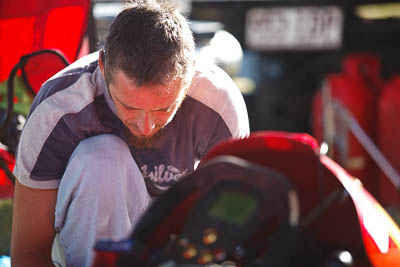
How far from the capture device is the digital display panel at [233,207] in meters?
1.21

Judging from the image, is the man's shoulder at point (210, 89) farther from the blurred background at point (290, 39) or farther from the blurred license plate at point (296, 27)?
the blurred license plate at point (296, 27)

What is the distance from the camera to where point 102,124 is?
5.91ft

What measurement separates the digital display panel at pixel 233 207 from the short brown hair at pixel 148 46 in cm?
44

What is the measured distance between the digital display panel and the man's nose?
0.44m

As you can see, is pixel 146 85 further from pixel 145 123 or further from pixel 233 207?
pixel 233 207

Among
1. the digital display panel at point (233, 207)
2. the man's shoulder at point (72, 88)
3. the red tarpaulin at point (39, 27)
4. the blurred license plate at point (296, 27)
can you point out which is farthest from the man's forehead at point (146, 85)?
the blurred license plate at point (296, 27)

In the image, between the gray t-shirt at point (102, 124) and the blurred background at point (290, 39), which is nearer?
the gray t-shirt at point (102, 124)

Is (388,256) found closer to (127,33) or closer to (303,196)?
(303,196)

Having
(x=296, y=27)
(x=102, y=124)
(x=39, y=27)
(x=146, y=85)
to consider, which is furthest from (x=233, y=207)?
(x=296, y=27)

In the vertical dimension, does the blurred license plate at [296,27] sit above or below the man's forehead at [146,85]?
below

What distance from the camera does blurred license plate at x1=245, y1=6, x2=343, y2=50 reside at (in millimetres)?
3814

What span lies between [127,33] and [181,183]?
0.47 metres

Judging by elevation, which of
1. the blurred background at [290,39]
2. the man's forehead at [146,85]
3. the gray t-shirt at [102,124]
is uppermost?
the man's forehead at [146,85]

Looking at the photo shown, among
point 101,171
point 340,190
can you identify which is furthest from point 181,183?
point 101,171
